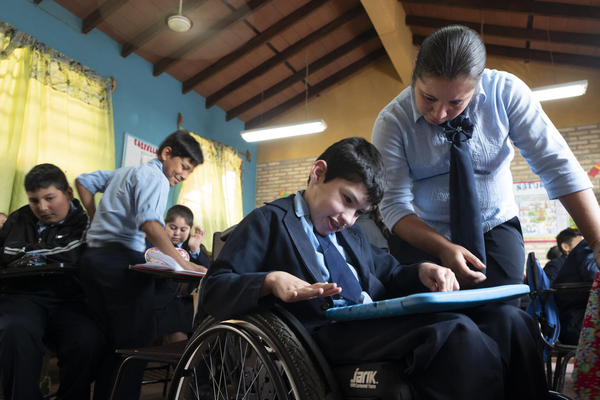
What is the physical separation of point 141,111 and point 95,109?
907 millimetres

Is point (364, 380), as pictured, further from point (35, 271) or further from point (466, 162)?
point (35, 271)

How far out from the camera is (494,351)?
2.35ft

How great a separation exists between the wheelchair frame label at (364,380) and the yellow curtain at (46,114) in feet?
14.5

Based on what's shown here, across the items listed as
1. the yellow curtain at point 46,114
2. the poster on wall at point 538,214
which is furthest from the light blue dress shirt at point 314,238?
the poster on wall at point 538,214

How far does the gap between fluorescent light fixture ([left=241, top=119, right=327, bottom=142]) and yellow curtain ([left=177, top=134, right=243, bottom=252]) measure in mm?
789

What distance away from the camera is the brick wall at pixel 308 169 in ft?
20.5

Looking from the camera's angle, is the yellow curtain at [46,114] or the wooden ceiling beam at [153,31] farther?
the wooden ceiling beam at [153,31]

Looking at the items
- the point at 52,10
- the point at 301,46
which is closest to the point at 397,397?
the point at 52,10

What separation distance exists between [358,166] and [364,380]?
529 mm

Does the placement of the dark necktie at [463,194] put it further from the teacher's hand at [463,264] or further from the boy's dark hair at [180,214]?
the boy's dark hair at [180,214]

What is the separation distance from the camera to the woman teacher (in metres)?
0.99

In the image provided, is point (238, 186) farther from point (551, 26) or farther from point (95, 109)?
→ point (551, 26)

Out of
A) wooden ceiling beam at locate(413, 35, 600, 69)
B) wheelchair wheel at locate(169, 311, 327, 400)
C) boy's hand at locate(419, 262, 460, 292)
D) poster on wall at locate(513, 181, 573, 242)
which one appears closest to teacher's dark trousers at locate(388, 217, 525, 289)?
boy's hand at locate(419, 262, 460, 292)

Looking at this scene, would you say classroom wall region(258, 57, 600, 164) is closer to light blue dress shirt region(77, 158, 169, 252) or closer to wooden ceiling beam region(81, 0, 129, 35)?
wooden ceiling beam region(81, 0, 129, 35)
